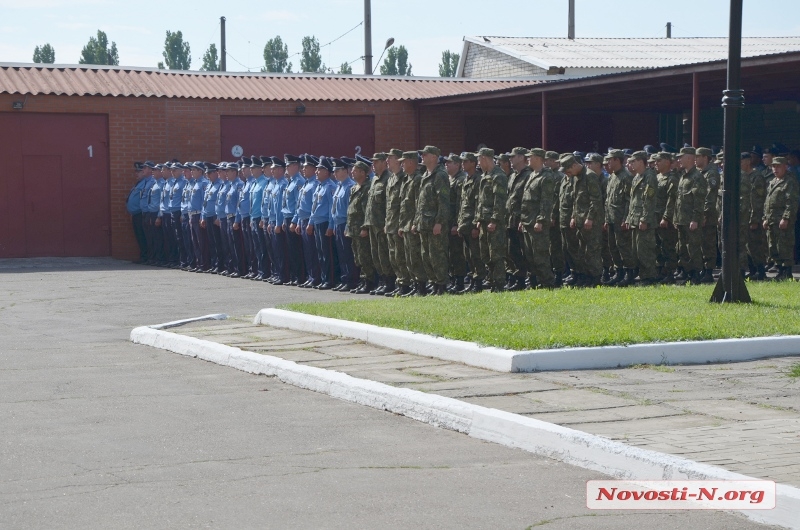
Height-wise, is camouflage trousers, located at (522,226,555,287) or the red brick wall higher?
the red brick wall

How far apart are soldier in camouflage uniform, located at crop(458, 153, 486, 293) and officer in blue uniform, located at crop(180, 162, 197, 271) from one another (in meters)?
8.00

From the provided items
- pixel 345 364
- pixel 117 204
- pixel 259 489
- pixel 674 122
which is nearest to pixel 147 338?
pixel 345 364

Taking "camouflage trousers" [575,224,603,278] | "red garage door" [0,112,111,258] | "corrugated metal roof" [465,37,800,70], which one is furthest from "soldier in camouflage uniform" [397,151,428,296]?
"corrugated metal roof" [465,37,800,70]

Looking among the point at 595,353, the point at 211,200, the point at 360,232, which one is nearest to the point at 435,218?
the point at 360,232

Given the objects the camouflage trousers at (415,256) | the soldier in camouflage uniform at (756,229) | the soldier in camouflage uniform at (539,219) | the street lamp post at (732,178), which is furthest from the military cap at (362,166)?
A: the street lamp post at (732,178)

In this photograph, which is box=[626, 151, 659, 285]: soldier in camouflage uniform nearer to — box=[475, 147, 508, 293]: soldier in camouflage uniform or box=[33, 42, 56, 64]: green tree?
box=[475, 147, 508, 293]: soldier in camouflage uniform

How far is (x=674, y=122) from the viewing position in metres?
31.8

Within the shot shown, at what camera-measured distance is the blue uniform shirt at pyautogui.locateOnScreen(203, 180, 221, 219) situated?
867 inches

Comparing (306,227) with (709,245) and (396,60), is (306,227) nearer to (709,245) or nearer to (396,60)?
(709,245)

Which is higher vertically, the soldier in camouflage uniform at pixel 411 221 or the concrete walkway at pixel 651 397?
the soldier in camouflage uniform at pixel 411 221

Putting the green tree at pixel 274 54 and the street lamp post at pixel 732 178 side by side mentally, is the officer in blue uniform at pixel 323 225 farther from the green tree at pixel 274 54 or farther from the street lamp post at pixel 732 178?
the green tree at pixel 274 54

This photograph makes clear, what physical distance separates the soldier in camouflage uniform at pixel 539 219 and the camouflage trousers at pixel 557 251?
652 millimetres

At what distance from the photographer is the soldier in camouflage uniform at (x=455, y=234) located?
16.5 metres

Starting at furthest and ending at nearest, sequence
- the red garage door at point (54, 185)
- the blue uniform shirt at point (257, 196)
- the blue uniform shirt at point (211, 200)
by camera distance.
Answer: the red garage door at point (54, 185) < the blue uniform shirt at point (211, 200) < the blue uniform shirt at point (257, 196)
